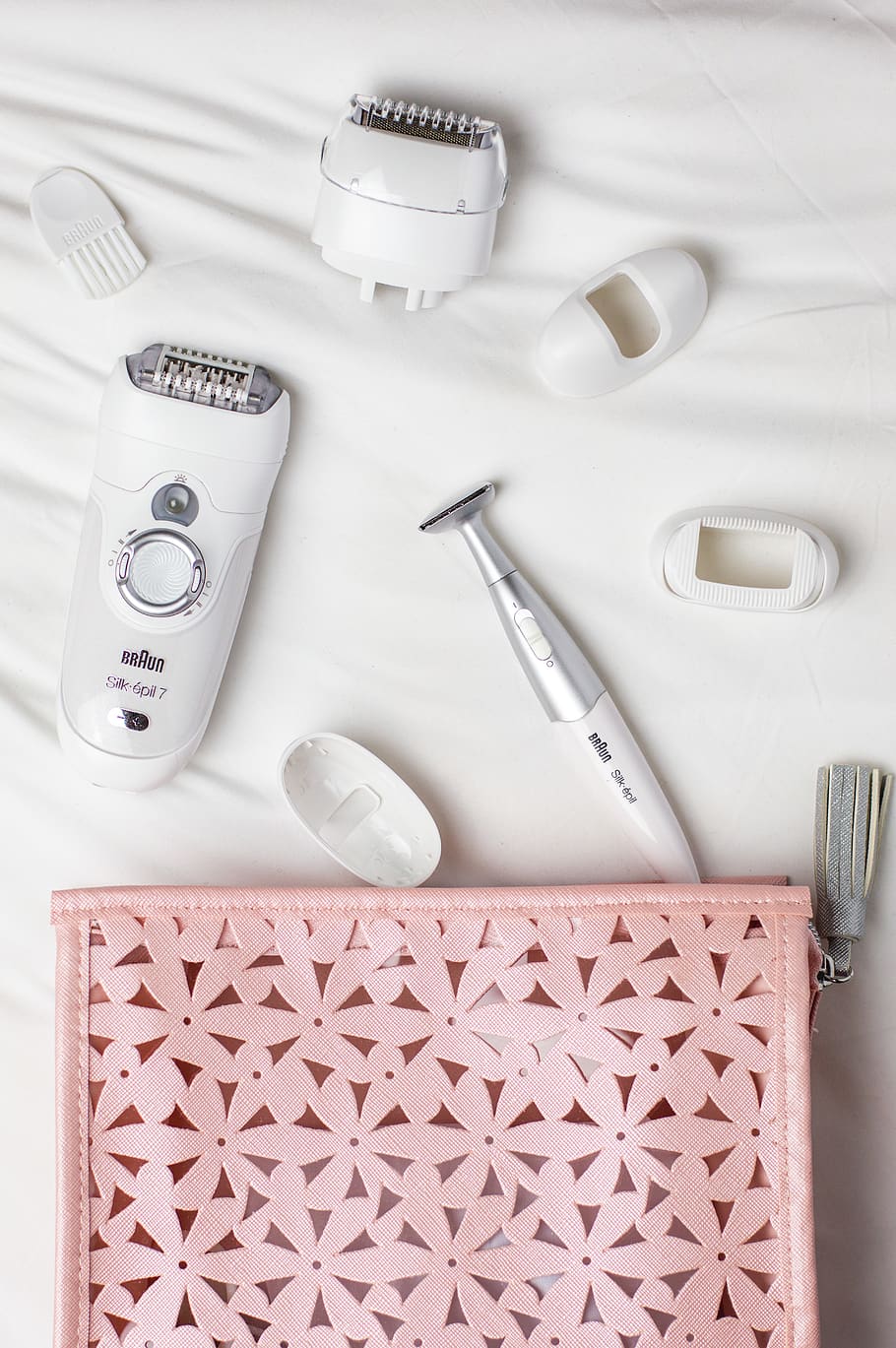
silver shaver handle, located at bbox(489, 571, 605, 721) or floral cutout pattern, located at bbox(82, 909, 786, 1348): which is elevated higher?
silver shaver handle, located at bbox(489, 571, 605, 721)

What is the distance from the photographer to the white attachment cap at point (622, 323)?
62 cm

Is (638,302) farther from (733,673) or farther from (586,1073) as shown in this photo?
(586,1073)

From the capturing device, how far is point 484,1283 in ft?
1.91

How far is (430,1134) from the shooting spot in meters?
0.58

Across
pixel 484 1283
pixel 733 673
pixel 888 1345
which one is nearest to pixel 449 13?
pixel 733 673

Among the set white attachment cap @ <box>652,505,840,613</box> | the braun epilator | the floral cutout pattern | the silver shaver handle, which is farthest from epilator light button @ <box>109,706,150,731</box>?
white attachment cap @ <box>652,505,840,613</box>

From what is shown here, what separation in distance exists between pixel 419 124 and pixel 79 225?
22 cm

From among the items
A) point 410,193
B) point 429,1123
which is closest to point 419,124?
point 410,193

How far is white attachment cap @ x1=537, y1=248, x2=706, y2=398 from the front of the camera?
62 centimetres

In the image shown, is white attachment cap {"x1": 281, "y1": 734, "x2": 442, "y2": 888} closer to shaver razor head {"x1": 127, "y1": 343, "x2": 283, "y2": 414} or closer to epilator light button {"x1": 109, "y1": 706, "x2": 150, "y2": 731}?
epilator light button {"x1": 109, "y1": 706, "x2": 150, "y2": 731}

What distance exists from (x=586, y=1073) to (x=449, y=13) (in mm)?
632

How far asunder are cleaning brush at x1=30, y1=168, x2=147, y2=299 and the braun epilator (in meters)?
0.07

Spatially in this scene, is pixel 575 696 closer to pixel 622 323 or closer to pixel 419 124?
pixel 622 323

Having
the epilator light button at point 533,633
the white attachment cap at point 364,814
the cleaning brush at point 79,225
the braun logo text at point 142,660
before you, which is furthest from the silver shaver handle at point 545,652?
the cleaning brush at point 79,225
